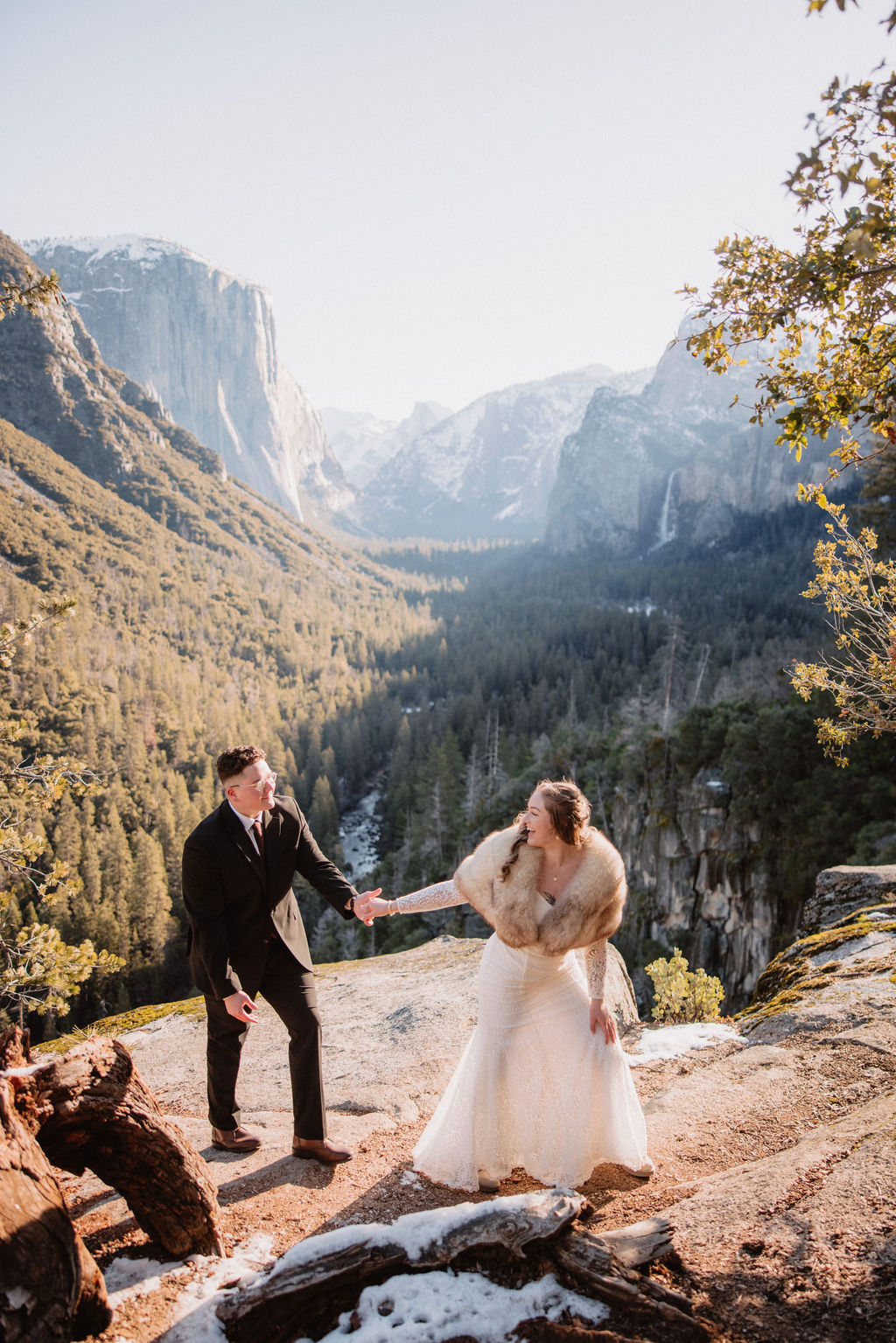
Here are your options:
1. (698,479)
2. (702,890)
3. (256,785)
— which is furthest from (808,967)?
(698,479)

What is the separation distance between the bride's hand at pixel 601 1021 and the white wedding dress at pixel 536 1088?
27 millimetres

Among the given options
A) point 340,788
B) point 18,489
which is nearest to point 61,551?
point 18,489

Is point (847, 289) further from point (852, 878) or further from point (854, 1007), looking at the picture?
point (852, 878)

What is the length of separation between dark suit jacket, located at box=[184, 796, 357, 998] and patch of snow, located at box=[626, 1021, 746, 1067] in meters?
3.37

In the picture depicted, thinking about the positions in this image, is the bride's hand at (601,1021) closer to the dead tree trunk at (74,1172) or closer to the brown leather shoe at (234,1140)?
the dead tree trunk at (74,1172)

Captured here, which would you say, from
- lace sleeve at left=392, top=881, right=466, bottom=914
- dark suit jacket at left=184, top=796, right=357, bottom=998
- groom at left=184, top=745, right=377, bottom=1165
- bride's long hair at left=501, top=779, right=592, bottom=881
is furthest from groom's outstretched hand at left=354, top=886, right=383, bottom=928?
bride's long hair at left=501, top=779, right=592, bottom=881

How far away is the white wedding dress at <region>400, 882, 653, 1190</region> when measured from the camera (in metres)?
3.69

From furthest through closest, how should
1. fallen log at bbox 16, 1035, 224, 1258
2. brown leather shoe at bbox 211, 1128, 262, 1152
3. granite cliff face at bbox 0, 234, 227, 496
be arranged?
1. granite cliff face at bbox 0, 234, 227, 496
2. brown leather shoe at bbox 211, 1128, 262, 1152
3. fallen log at bbox 16, 1035, 224, 1258

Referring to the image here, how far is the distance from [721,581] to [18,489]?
119 meters

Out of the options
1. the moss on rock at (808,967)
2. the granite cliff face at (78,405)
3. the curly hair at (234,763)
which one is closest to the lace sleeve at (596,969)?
the curly hair at (234,763)

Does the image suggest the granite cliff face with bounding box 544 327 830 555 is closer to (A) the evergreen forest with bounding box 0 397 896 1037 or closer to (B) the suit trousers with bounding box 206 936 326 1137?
(A) the evergreen forest with bounding box 0 397 896 1037

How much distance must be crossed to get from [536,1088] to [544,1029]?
0.31m

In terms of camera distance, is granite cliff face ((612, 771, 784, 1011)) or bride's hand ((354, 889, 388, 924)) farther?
granite cliff face ((612, 771, 784, 1011))

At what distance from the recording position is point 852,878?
904cm
